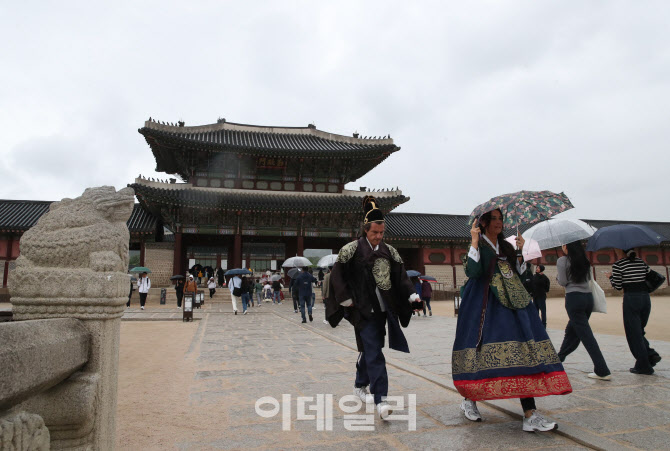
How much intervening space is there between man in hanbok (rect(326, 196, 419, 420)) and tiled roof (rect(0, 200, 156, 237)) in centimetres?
2027

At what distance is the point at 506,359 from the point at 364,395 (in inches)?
50.4

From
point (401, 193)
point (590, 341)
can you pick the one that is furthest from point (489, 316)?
point (401, 193)

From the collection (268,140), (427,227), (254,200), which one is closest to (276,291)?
(254,200)

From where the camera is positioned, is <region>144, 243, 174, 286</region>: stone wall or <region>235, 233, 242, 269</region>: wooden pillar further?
<region>235, 233, 242, 269</region>: wooden pillar

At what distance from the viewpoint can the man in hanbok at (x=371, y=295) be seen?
353cm

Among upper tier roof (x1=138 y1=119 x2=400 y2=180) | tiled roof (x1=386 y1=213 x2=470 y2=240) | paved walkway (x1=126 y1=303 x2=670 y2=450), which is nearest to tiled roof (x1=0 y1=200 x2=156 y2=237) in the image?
upper tier roof (x1=138 y1=119 x2=400 y2=180)

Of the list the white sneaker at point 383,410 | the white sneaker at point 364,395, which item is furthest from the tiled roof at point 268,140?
the white sneaker at point 383,410

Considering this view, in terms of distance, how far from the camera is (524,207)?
3664 mm

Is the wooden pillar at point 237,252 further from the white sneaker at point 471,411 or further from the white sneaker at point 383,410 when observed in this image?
the white sneaker at point 471,411

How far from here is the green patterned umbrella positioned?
359cm

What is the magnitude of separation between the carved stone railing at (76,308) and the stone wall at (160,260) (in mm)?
21208

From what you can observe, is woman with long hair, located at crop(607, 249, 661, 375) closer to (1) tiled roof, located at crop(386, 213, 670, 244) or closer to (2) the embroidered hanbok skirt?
(2) the embroidered hanbok skirt

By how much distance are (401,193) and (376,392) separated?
22.0 metres

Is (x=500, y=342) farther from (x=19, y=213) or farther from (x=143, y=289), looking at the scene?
(x=19, y=213)
